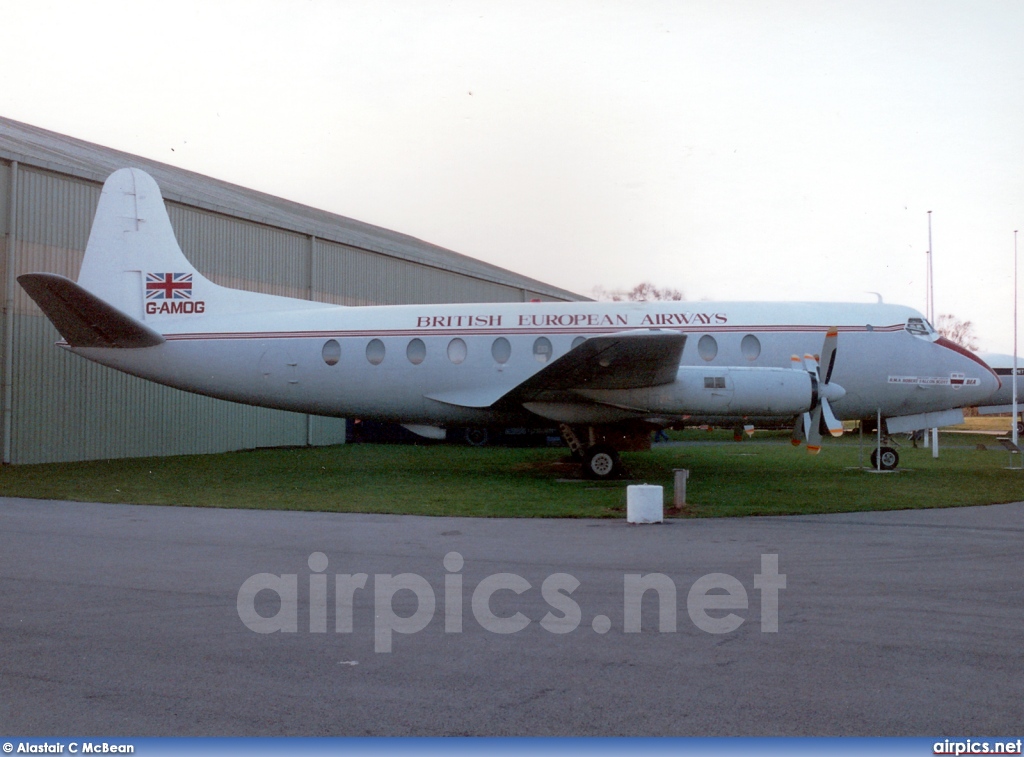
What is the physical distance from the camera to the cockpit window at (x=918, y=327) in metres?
17.7

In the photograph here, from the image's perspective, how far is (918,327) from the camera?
17828mm

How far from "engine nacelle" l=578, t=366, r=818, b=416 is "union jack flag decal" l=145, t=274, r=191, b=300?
9.93m

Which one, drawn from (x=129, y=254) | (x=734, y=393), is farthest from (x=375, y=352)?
(x=734, y=393)

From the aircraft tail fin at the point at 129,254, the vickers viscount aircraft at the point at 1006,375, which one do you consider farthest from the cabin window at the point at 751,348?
the vickers viscount aircraft at the point at 1006,375

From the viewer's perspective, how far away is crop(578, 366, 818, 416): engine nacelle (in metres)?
14.9

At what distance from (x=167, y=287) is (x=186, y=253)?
780 centimetres

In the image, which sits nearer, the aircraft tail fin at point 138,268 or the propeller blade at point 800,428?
the propeller blade at point 800,428

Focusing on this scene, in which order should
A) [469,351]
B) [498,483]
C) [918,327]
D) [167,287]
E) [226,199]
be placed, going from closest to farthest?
[498,483] → [469,351] → [918,327] → [167,287] → [226,199]

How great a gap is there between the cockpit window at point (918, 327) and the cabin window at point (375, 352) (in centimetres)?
1103

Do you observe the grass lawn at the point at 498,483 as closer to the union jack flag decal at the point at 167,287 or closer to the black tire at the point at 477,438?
the union jack flag decal at the point at 167,287

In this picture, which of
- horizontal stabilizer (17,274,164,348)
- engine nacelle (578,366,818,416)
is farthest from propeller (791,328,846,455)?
horizontal stabilizer (17,274,164,348)

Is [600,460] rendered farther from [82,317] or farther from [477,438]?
[477,438]

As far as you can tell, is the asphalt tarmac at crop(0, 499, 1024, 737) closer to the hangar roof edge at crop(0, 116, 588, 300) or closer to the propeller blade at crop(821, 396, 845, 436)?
the propeller blade at crop(821, 396, 845, 436)

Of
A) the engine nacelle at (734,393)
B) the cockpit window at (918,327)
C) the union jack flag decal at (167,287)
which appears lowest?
the engine nacelle at (734,393)
